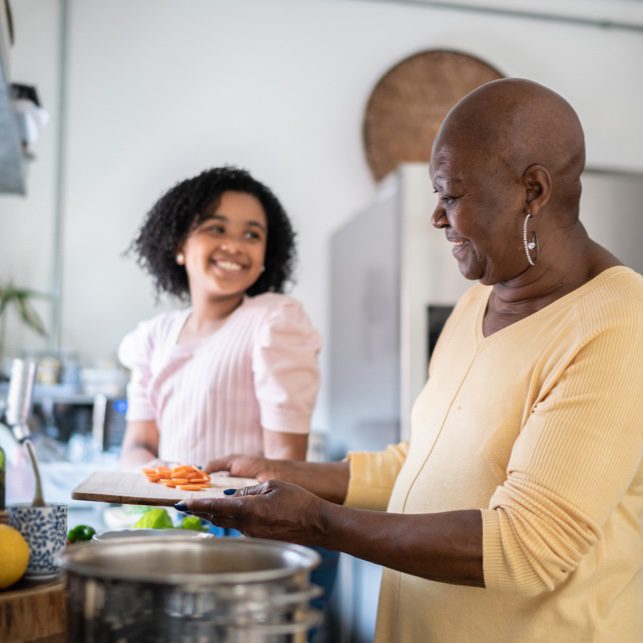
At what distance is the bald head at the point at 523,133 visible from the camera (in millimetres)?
1085

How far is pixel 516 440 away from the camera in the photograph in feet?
3.47

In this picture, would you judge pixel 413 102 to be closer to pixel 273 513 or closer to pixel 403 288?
pixel 403 288

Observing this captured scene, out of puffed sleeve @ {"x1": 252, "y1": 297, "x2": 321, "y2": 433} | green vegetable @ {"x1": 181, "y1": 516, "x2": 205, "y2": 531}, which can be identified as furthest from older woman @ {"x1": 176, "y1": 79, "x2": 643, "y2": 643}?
puffed sleeve @ {"x1": 252, "y1": 297, "x2": 321, "y2": 433}

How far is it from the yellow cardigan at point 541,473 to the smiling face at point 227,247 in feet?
2.02

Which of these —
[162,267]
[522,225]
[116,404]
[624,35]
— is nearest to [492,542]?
[522,225]

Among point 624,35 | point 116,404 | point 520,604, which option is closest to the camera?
point 520,604

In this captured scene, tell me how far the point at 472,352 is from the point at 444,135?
303mm

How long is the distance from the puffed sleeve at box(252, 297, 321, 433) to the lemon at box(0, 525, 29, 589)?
76 centimetres

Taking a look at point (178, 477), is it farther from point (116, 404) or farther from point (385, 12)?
point (385, 12)

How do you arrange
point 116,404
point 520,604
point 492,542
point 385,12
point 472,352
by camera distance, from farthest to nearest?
point 385,12 → point 116,404 → point 472,352 → point 520,604 → point 492,542

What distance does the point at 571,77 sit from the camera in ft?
12.9

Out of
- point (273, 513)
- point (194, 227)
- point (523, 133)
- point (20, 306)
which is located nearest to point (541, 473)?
point (273, 513)

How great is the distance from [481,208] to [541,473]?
13.7 inches

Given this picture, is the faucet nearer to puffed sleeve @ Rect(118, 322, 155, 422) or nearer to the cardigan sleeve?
puffed sleeve @ Rect(118, 322, 155, 422)
